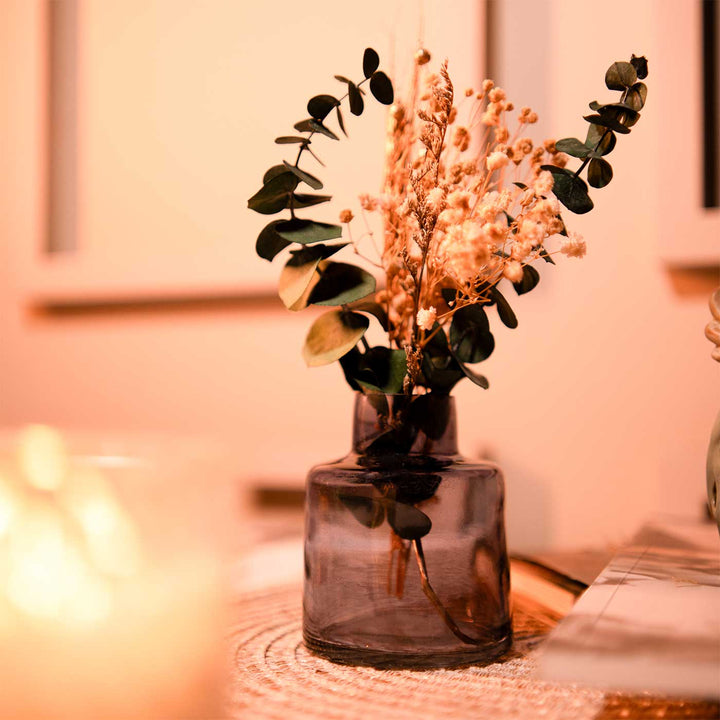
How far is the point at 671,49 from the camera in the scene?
26.3 inches

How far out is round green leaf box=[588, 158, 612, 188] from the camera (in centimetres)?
41

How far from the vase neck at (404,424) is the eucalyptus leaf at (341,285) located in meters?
0.06

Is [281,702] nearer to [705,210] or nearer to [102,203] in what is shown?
[705,210]

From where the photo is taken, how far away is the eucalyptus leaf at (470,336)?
0.43 m

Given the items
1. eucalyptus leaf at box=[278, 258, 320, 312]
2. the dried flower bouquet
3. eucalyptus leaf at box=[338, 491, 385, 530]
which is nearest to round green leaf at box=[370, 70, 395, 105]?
the dried flower bouquet

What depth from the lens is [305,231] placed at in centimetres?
42

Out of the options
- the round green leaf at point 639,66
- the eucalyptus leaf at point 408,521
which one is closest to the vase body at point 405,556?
the eucalyptus leaf at point 408,521

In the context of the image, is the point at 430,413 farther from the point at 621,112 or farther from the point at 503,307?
the point at 621,112

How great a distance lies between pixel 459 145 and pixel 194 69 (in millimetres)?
600

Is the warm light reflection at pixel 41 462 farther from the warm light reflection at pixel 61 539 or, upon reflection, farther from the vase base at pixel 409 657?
the vase base at pixel 409 657

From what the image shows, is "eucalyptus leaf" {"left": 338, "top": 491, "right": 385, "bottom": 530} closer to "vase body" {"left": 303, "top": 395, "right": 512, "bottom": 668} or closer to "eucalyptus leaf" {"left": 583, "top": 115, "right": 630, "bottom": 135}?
"vase body" {"left": 303, "top": 395, "right": 512, "bottom": 668}

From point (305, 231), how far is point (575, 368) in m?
0.40

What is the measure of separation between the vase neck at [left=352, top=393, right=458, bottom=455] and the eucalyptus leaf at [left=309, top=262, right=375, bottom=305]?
0.06 meters

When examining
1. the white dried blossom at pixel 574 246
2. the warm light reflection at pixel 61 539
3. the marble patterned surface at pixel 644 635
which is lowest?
the marble patterned surface at pixel 644 635
